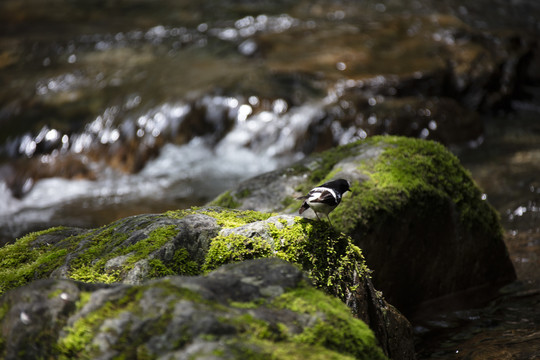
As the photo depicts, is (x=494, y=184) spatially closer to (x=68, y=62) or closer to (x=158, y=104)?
(x=158, y=104)

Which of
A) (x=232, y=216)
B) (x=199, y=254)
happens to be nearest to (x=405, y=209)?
(x=232, y=216)

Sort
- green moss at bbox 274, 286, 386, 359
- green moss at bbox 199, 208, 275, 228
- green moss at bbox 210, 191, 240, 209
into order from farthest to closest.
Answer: green moss at bbox 210, 191, 240, 209, green moss at bbox 199, 208, 275, 228, green moss at bbox 274, 286, 386, 359

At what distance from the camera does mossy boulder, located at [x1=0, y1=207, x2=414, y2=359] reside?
3328 mm

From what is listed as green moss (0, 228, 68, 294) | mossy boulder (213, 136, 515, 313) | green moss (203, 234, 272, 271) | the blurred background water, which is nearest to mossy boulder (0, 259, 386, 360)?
green moss (203, 234, 272, 271)

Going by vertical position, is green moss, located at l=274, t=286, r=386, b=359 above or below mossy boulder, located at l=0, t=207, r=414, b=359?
above

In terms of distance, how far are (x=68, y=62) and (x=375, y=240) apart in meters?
12.3

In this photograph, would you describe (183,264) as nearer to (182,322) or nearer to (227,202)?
(182,322)

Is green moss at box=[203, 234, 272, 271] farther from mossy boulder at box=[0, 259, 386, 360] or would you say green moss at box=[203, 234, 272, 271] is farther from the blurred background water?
the blurred background water

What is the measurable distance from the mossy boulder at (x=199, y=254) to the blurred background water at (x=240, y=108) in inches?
168

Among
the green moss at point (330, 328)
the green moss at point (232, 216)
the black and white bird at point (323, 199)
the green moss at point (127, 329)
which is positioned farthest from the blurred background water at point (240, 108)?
the green moss at point (127, 329)

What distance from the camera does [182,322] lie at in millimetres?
2258

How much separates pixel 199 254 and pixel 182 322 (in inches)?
46.0

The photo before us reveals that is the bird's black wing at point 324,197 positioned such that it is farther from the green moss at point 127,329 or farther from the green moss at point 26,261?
the green moss at point 26,261

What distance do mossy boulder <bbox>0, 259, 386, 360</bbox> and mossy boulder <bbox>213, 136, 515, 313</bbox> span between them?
6.24 feet
